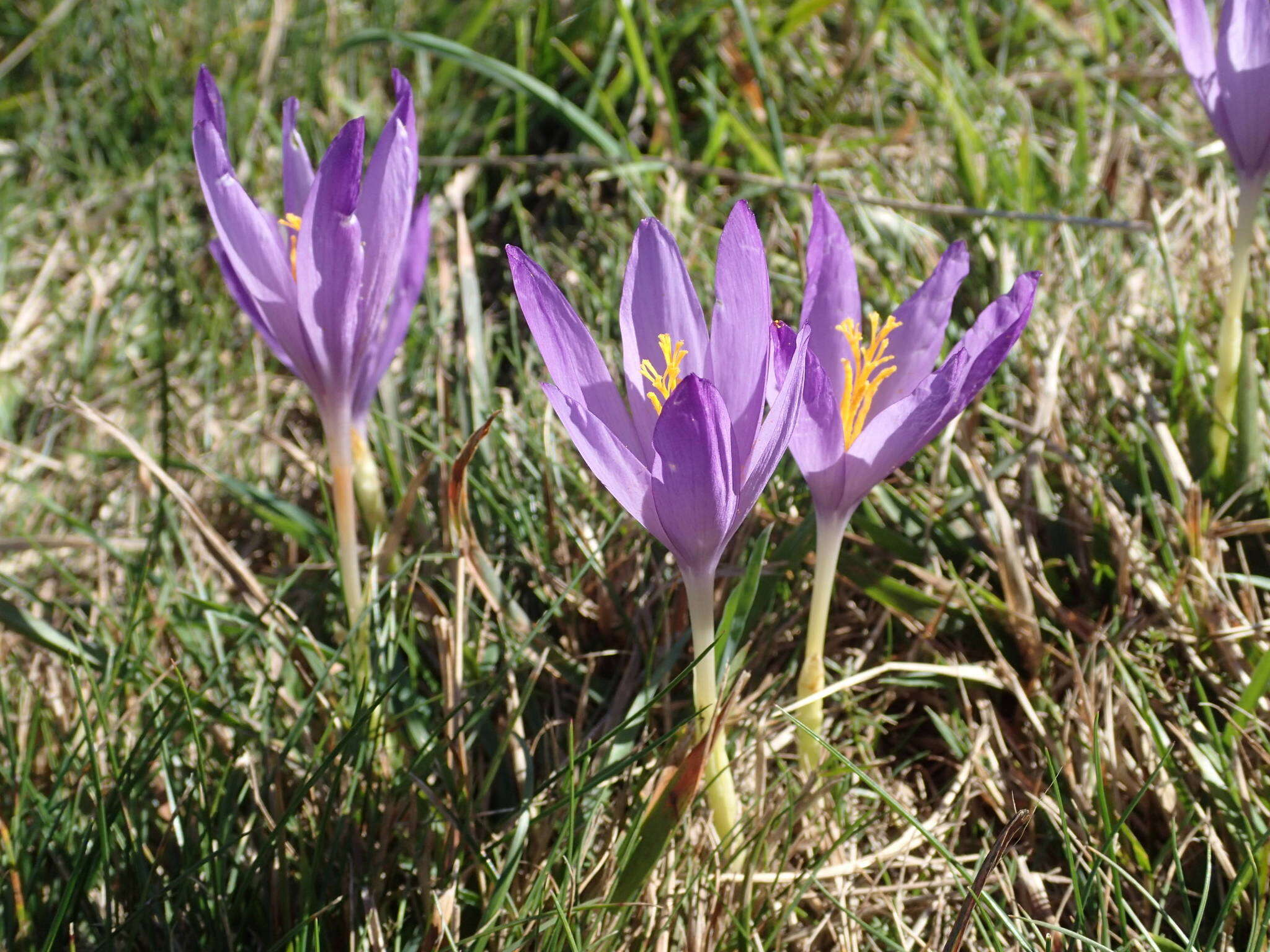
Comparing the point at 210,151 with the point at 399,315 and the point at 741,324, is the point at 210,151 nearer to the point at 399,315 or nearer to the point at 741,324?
the point at 399,315

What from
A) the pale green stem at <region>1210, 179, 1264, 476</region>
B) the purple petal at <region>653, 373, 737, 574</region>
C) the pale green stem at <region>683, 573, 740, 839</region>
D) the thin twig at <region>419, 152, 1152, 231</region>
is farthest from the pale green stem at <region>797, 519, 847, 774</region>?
the thin twig at <region>419, 152, 1152, 231</region>

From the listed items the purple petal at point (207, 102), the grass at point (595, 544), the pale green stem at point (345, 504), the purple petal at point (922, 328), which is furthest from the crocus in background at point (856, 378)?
the purple petal at point (207, 102)

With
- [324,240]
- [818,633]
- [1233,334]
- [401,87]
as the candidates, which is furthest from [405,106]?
[1233,334]

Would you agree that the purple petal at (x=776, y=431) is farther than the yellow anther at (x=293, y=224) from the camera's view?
No

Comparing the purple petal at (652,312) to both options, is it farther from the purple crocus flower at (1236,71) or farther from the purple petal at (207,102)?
the purple crocus flower at (1236,71)

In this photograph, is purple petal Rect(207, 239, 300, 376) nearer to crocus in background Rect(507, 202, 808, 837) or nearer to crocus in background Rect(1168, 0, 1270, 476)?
crocus in background Rect(507, 202, 808, 837)

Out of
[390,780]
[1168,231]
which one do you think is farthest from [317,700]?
[1168,231]
